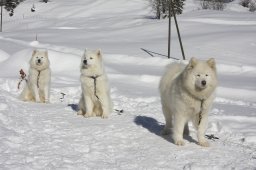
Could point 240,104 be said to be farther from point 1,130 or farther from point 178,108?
point 1,130

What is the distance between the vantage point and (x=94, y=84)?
7.91 metres

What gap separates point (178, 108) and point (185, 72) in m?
0.54

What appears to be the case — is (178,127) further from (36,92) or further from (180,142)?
(36,92)

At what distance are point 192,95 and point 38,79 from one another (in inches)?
192

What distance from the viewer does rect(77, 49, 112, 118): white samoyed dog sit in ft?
25.7

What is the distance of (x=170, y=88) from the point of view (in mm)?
6250

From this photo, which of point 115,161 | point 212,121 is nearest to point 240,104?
point 212,121

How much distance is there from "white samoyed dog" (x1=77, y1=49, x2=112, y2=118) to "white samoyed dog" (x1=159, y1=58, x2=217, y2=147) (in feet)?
6.24

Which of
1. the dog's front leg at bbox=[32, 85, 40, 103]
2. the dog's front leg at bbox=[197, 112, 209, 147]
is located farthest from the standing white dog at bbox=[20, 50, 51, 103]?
the dog's front leg at bbox=[197, 112, 209, 147]

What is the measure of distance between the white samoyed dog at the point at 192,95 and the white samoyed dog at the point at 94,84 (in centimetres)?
190

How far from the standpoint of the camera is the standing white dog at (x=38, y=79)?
31.2 feet

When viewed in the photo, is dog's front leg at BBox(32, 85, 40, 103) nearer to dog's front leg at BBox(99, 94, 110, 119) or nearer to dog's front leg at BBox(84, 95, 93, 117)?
dog's front leg at BBox(84, 95, 93, 117)

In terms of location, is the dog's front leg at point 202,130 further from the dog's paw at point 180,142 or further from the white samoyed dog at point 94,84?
the white samoyed dog at point 94,84

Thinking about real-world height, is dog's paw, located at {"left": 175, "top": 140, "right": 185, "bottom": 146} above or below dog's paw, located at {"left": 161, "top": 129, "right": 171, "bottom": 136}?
above
